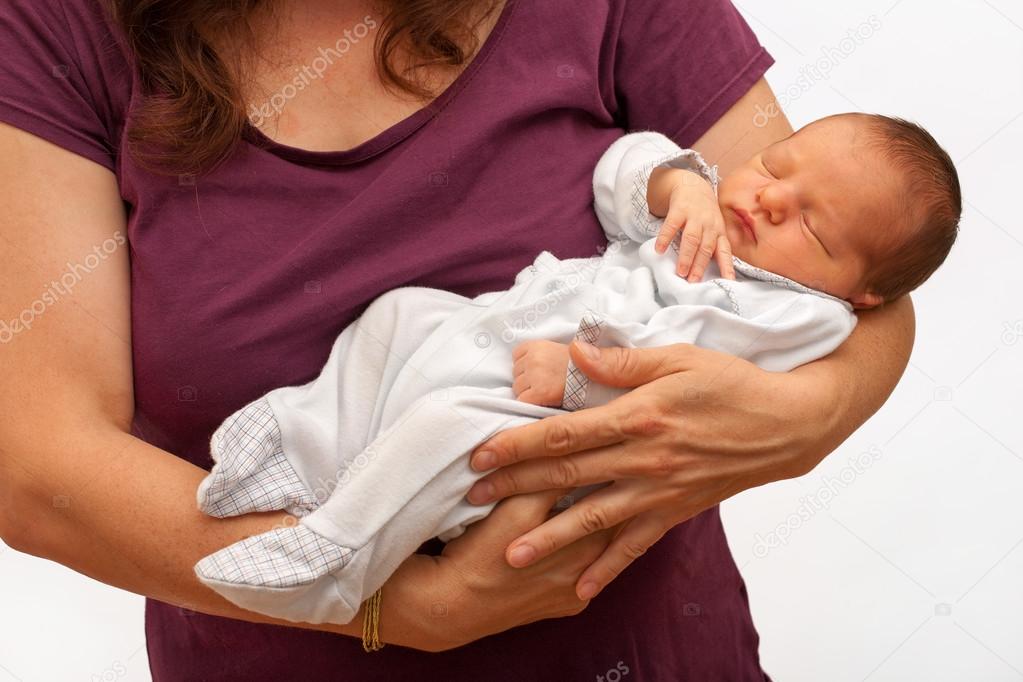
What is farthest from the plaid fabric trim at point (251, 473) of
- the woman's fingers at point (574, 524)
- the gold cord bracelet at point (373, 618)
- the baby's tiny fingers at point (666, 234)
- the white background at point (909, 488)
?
the white background at point (909, 488)

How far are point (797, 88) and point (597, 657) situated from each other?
4.77 feet

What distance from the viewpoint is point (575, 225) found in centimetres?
131

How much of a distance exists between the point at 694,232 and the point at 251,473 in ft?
1.75

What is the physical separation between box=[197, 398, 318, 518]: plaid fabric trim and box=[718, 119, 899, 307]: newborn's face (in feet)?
1.86

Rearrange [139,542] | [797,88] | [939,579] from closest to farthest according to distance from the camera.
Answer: [139,542] → [939,579] → [797,88]

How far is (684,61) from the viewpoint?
1.36 meters

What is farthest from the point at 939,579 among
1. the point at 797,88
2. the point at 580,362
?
the point at 580,362

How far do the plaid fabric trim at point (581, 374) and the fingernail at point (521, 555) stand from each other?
150 mm

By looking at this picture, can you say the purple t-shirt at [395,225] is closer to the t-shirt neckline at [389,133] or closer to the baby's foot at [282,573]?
the t-shirt neckline at [389,133]

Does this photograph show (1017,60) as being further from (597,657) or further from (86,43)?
(86,43)

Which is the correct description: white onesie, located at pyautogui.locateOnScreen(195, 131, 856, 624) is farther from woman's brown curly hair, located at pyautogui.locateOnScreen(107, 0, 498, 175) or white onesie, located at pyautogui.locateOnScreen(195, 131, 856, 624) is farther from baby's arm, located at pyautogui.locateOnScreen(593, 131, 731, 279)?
woman's brown curly hair, located at pyautogui.locateOnScreen(107, 0, 498, 175)

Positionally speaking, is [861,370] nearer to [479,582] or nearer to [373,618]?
[479,582]

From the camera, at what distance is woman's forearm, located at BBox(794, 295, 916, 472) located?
123 cm

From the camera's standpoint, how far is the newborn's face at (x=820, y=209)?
125cm
